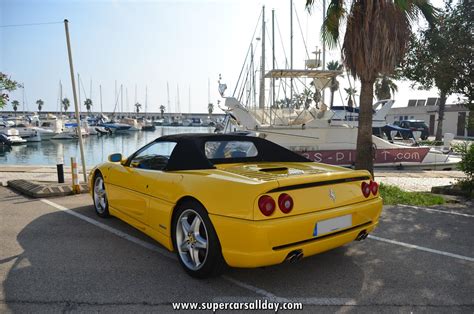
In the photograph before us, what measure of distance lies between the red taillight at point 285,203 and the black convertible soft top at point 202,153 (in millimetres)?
963

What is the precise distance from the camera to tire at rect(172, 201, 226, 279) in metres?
2.96

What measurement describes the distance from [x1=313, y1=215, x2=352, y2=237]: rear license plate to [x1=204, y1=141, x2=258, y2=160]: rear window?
1474mm

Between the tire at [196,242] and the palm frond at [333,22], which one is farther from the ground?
the palm frond at [333,22]

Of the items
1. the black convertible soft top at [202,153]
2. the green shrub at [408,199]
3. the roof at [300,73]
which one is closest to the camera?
the black convertible soft top at [202,153]

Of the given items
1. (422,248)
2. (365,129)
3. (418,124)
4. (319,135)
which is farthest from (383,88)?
(422,248)

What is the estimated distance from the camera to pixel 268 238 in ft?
8.73

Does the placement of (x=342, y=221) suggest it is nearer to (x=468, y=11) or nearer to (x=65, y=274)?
(x=65, y=274)

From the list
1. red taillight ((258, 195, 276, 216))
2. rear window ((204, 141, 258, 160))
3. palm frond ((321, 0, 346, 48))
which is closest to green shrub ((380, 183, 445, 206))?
rear window ((204, 141, 258, 160))

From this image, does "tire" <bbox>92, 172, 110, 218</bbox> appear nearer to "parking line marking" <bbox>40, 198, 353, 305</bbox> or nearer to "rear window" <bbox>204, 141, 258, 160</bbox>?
"parking line marking" <bbox>40, 198, 353, 305</bbox>

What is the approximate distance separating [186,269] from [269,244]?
101cm

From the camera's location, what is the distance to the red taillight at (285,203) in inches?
109

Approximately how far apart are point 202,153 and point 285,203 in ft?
4.01

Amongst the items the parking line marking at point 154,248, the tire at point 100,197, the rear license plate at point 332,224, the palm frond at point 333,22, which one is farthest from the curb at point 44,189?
the palm frond at point 333,22

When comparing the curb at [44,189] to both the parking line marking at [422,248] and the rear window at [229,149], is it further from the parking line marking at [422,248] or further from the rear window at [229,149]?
the parking line marking at [422,248]
